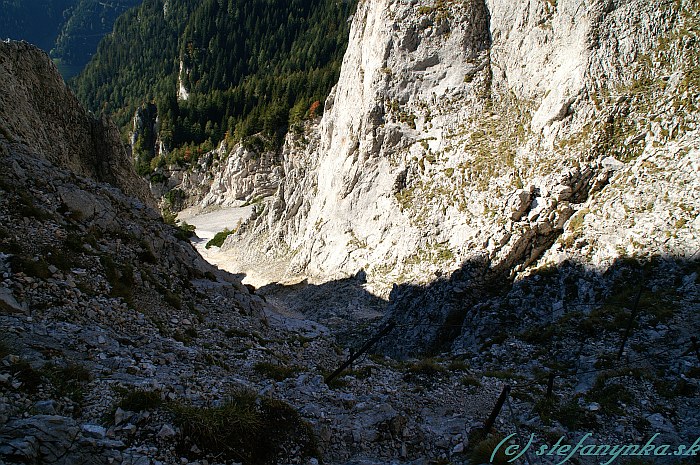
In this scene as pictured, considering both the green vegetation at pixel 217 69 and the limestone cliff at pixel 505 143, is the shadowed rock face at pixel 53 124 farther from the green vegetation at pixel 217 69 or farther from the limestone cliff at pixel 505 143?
the green vegetation at pixel 217 69

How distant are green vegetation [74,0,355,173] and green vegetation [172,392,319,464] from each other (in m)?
76.6

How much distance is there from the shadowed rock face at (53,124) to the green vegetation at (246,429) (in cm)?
1515

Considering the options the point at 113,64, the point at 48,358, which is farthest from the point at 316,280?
the point at 113,64

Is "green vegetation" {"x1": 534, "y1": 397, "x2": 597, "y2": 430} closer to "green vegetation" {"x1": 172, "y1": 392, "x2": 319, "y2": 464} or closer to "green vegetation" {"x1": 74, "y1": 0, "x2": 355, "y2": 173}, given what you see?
"green vegetation" {"x1": 172, "y1": 392, "x2": 319, "y2": 464}

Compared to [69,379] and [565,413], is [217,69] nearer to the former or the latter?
[69,379]

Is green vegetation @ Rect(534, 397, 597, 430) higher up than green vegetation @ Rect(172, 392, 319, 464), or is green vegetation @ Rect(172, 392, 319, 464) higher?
green vegetation @ Rect(534, 397, 597, 430)

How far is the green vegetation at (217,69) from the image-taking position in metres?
93.1

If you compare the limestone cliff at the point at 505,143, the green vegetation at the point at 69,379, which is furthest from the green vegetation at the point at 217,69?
the green vegetation at the point at 69,379

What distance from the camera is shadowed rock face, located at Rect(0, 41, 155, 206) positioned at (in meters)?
21.1

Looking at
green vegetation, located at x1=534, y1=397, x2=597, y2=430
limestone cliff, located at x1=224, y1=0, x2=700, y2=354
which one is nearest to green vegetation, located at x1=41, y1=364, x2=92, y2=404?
green vegetation, located at x1=534, y1=397, x2=597, y2=430

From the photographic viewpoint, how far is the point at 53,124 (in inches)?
1015

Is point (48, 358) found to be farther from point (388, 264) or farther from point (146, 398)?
point (388, 264)

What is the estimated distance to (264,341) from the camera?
49.0 ft

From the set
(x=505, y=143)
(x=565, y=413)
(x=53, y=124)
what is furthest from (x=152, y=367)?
(x=505, y=143)
